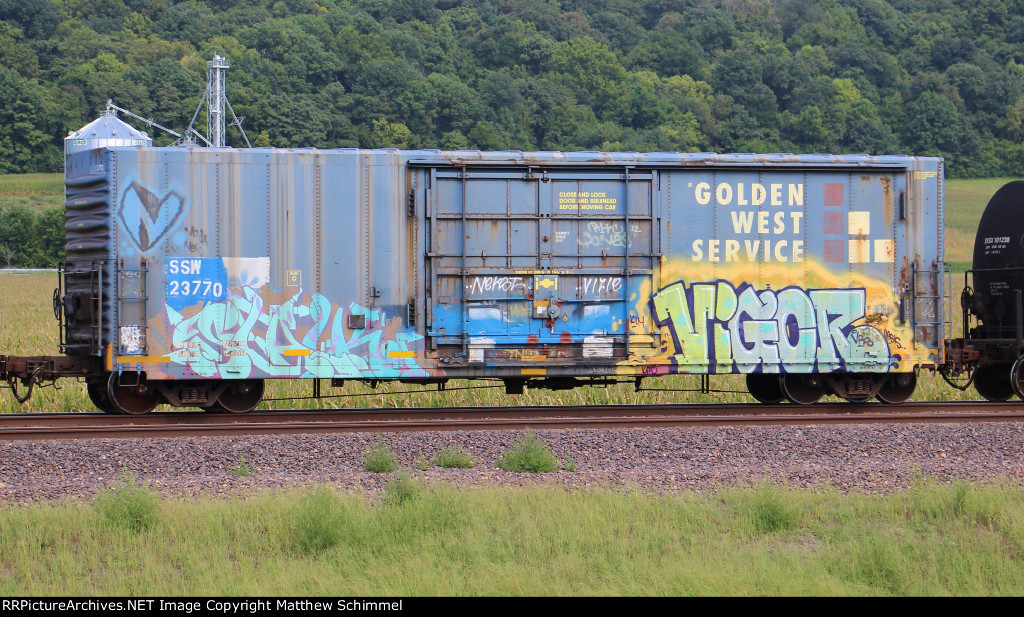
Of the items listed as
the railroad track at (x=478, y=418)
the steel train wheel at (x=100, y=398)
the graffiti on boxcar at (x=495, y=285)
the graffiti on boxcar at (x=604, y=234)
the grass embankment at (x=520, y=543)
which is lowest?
the grass embankment at (x=520, y=543)

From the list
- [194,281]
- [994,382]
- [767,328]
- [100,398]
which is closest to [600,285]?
[767,328]

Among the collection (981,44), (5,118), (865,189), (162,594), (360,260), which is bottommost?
(162,594)

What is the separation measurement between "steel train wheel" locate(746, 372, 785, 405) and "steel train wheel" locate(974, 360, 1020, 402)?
10.4ft

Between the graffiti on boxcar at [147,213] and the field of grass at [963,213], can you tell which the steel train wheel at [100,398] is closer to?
the graffiti on boxcar at [147,213]

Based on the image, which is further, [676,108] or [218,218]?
[676,108]

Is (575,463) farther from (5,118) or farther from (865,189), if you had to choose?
(5,118)

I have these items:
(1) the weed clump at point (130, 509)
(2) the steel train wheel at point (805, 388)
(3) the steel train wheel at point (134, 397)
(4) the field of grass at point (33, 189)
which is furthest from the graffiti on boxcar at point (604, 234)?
(4) the field of grass at point (33, 189)

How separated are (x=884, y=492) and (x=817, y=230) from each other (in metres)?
6.29

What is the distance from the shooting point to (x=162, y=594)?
662 cm

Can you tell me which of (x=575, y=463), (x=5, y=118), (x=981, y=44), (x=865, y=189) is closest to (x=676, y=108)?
(x=981, y=44)

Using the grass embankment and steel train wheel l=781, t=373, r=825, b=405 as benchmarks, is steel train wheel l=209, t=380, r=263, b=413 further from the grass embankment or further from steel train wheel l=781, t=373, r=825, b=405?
steel train wheel l=781, t=373, r=825, b=405

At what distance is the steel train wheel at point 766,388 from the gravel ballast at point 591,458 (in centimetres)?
274

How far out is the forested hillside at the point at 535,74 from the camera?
82750mm

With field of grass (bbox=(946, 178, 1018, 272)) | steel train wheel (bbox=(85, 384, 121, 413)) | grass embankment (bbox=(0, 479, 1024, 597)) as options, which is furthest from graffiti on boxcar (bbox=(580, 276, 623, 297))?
field of grass (bbox=(946, 178, 1018, 272))
